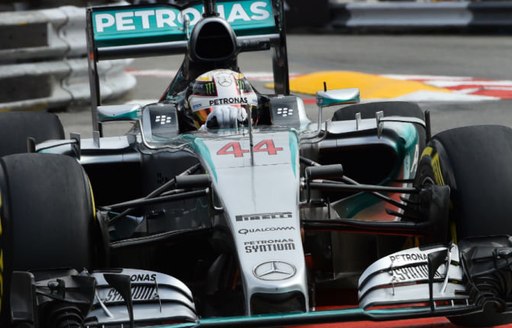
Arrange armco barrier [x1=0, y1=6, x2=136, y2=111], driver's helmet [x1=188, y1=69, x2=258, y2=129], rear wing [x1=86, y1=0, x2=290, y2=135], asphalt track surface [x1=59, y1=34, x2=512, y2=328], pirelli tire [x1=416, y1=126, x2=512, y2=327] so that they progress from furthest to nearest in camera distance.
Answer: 1. armco barrier [x1=0, y1=6, x2=136, y2=111]
2. asphalt track surface [x1=59, y1=34, x2=512, y2=328]
3. rear wing [x1=86, y1=0, x2=290, y2=135]
4. driver's helmet [x1=188, y1=69, x2=258, y2=129]
5. pirelli tire [x1=416, y1=126, x2=512, y2=327]

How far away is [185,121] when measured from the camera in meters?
6.92

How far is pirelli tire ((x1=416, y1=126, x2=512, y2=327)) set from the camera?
212 inches

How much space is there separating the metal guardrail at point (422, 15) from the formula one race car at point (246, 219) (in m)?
12.1

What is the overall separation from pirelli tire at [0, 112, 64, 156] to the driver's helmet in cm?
104

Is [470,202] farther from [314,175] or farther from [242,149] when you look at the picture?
[242,149]

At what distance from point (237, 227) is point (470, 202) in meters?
1.02

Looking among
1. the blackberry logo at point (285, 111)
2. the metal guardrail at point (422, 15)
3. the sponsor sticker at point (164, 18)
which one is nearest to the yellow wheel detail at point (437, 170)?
the blackberry logo at point (285, 111)

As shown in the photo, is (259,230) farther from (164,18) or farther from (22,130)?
(164,18)

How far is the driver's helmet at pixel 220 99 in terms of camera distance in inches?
257

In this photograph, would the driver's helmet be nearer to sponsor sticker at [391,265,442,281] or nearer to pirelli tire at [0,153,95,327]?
pirelli tire at [0,153,95,327]

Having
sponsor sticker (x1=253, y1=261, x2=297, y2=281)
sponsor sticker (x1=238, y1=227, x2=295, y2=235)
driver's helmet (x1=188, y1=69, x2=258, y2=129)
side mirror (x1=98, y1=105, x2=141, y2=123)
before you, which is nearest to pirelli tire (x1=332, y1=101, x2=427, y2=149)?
driver's helmet (x1=188, y1=69, x2=258, y2=129)

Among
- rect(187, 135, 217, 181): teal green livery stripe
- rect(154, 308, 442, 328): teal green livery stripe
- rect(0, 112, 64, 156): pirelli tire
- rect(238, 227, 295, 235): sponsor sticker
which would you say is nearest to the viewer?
rect(154, 308, 442, 328): teal green livery stripe

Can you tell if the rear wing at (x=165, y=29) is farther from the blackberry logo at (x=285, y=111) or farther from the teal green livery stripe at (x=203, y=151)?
the teal green livery stripe at (x=203, y=151)

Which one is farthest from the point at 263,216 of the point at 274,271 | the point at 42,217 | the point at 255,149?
the point at 42,217
